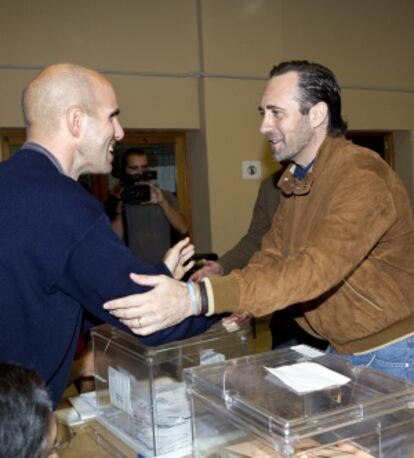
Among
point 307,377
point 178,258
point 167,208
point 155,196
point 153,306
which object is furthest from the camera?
point 167,208

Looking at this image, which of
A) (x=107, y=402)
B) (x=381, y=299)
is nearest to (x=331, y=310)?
(x=381, y=299)

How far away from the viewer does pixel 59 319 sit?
1.30 metres

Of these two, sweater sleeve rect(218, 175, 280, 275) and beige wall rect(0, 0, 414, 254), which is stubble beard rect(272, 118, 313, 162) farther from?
beige wall rect(0, 0, 414, 254)

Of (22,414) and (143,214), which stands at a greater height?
(143,214)

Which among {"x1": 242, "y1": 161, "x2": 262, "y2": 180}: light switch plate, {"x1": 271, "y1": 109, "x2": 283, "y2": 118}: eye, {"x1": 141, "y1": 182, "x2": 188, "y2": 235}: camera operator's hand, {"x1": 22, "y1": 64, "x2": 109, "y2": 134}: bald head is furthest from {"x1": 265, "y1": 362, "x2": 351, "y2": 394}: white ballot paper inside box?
{"x1": 242, "y1": 161, "x2": 262, "y2": 180}: light switch plate

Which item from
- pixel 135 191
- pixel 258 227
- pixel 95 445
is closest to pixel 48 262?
pixel 95 445

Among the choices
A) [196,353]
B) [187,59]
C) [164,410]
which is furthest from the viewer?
[187,59]

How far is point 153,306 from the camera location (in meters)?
1.35

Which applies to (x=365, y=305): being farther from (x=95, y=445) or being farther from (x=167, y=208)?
(x=167, y=208)

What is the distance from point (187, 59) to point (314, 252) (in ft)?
13.1

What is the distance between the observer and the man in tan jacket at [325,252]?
4.78ft

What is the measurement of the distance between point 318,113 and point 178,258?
2.12ft

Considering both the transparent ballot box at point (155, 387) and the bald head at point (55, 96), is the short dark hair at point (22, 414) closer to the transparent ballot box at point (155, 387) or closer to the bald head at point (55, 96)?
the transparent ballot box at point (155, 387)

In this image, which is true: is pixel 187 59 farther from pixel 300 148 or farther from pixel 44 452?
pixel 44 452
